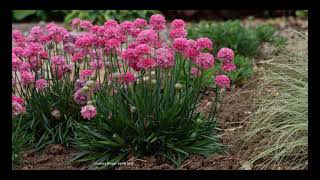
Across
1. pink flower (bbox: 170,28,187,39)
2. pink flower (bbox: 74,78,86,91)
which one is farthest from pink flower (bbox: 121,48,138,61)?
pink flower (bbox: 74,78,86,91)

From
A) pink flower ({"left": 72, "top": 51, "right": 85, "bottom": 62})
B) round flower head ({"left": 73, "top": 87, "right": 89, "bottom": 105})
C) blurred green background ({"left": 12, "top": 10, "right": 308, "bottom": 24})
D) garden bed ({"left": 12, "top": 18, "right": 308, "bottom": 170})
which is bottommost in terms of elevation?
garden bed ({"left": 12, "top": 18, "right": 308, "bottom": 170})

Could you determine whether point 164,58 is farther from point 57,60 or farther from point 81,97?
point 57,60

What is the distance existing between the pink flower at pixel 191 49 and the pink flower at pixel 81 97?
95cm

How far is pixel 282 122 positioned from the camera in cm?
423

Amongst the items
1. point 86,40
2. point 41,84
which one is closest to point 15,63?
point 41,84

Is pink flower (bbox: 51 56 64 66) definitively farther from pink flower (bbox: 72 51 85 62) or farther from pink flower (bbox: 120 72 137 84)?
pink flower (bbox: 120 72 137 84)

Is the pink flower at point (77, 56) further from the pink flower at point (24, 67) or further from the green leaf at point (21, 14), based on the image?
the green leaf at point (21, 14)

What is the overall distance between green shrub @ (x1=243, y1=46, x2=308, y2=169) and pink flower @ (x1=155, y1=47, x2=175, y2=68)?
2.80 feet

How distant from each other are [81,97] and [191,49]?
3.44 ft

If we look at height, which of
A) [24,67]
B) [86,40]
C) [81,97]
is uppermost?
[86,40]

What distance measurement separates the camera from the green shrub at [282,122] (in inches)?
165

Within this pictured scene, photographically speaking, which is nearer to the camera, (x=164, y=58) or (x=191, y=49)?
(x=164, y=58)

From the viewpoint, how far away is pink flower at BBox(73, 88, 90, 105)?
Answer: 464 centimetres

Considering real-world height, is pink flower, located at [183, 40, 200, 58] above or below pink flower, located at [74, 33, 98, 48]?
below
